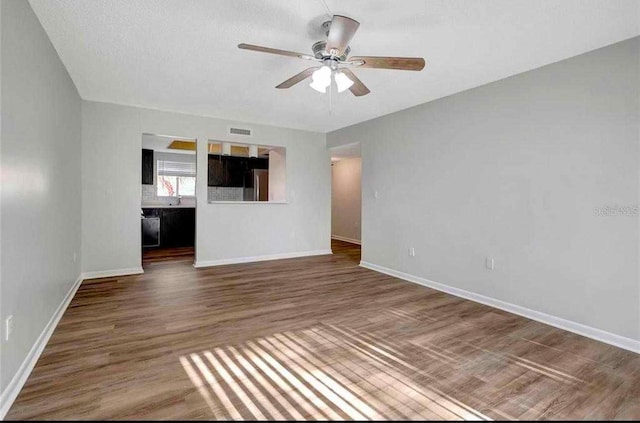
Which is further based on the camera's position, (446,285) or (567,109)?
(446,285)

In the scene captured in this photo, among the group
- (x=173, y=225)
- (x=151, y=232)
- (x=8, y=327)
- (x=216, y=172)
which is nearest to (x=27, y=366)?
(x=8, y=327)

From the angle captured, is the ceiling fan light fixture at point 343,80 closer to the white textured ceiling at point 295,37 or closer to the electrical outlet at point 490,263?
the white textured ceiling at point 295,37

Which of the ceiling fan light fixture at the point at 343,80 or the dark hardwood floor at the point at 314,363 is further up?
the ceiling fan light fixture at the point at 343,80

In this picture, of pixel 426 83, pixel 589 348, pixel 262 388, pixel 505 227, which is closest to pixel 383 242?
pixel 505 227

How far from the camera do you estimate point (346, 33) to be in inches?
80.9

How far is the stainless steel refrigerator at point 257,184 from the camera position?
25.2 ft

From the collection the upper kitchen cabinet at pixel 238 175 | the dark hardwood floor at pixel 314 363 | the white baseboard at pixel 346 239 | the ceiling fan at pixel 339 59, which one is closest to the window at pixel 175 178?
the upper kitchen cabinet at pixel 238 175

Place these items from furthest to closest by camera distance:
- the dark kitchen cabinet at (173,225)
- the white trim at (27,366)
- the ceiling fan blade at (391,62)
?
the dark kitchen cabinet at (173,225) < the ceiling fan blade at (391,62) < the white trim at (27,366)

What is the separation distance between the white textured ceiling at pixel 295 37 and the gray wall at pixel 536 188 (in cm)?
29

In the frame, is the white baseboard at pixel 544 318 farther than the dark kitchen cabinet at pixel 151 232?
No

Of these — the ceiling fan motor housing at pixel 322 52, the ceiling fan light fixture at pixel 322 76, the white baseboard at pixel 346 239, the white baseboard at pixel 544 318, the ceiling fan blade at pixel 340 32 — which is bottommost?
the white baseboard at pixel 544 318

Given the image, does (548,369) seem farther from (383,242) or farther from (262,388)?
(383,242)

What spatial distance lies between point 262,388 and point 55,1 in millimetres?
2822

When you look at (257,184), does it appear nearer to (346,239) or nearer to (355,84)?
(346,239)
